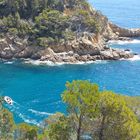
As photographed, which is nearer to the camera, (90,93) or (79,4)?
(90,93)

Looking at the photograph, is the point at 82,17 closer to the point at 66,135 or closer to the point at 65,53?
the point at 65,53

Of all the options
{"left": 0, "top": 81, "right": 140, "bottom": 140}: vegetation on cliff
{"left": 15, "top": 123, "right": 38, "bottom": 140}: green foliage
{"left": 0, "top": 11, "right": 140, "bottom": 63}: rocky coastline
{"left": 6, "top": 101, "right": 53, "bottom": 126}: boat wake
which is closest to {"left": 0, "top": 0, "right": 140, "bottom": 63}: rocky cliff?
{"left": 0, "top": 11, "right": 140, "bottom": 63}: rocky coastline

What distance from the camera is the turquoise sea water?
71312mm

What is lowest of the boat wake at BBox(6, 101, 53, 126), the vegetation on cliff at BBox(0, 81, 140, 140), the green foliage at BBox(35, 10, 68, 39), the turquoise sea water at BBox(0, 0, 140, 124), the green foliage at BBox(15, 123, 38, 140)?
the turquoise sea water at BBox(0, 0, 140, 124)

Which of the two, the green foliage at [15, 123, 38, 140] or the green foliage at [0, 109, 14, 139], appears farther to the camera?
the green foliage at [15, 123, 38, 140]

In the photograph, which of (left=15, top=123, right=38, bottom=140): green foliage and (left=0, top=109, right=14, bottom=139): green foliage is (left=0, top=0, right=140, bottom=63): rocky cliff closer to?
(left=15, top=123, right=38, bottom=140): green foliage

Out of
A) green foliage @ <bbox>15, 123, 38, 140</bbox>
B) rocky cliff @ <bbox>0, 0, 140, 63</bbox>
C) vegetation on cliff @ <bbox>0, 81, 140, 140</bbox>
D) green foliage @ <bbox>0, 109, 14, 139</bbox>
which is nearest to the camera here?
vegetation on cliff @ <bbox>0, 81, 140, 140</bbox>

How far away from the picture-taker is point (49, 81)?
8669 cm

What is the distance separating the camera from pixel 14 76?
8944cm

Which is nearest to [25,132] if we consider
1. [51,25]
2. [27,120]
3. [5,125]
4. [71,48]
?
[5,125]

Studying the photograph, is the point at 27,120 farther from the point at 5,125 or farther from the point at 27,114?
the point at 5,125

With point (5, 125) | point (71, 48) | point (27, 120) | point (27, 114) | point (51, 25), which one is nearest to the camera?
point (5, 125)

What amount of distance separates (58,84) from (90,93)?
50.1 meters

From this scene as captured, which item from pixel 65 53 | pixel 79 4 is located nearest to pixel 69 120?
pixel 65 53
